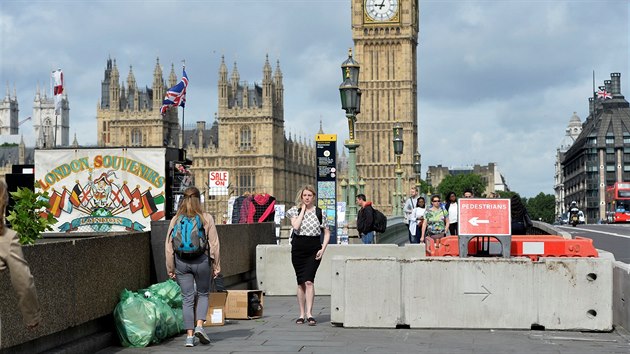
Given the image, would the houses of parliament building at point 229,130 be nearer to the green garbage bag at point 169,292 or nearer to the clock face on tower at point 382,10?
the clock face on tower at point 382,10

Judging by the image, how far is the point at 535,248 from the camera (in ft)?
42.7

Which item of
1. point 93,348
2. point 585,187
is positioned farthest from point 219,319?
point 585,187

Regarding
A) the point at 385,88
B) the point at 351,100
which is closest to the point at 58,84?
the point at 351,100

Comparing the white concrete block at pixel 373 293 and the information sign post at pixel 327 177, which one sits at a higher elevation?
the information sign post at pixel 327 177

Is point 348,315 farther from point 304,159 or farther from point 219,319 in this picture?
point 304,159

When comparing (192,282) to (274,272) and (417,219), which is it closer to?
(274,272)

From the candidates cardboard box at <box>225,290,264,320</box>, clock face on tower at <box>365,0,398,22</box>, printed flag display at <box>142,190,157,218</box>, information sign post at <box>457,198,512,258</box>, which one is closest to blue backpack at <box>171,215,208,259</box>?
cardboard box at <box>225,290,264,320</box>

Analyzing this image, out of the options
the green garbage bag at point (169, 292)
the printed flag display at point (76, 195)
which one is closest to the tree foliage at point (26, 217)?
the green garbage bag at point (169, 292)

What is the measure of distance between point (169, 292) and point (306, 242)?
1698mm

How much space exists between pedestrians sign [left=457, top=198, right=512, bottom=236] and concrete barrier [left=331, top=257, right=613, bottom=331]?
641mm

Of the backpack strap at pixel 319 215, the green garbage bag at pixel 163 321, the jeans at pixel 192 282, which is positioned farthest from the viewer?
the backpack strap at pixel 319 215

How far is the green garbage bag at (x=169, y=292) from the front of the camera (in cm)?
1203

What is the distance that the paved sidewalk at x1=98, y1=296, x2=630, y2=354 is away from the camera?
34.7 feet

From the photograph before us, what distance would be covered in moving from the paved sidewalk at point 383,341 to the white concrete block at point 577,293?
165 millimetres
